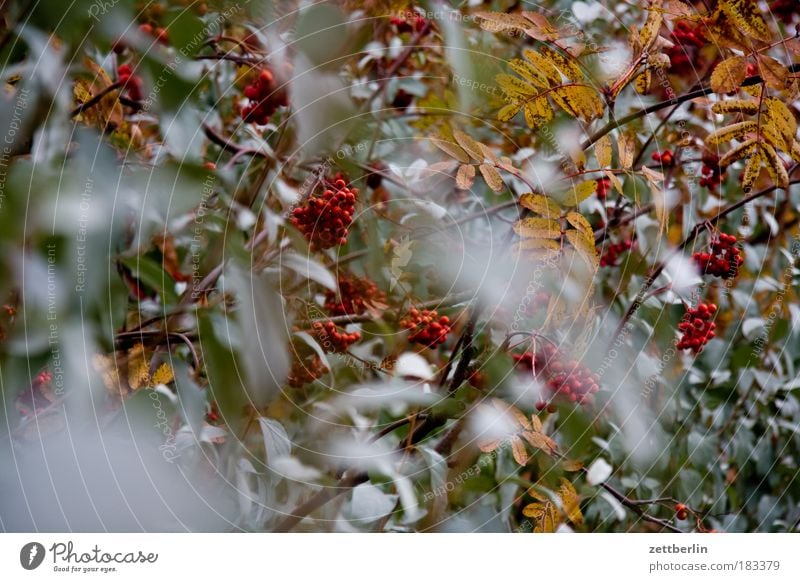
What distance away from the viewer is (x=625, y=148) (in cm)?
61

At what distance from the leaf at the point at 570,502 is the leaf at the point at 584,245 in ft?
0.60

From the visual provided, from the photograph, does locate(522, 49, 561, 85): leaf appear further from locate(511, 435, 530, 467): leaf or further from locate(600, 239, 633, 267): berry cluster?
locate(511, 435, 530, 467): leaf

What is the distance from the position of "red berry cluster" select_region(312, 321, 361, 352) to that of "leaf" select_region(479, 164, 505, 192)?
0.16 m

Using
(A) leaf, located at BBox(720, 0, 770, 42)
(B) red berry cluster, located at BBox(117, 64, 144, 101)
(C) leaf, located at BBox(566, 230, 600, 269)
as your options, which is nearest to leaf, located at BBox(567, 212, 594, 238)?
(C) leaf, located at BBox(566, 230, 600, 269)

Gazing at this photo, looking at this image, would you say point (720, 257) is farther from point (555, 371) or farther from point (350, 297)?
Answer: point (350, 297)

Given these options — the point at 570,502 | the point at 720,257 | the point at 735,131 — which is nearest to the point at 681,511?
the point at 570,502

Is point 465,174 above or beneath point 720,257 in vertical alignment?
above

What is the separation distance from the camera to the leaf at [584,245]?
1.90 feet

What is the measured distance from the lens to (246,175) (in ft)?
1.71

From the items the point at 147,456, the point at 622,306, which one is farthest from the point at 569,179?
the point at 147,456

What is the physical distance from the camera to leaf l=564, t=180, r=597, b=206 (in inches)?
22.8

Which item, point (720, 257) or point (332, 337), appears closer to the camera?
point (332, 337)

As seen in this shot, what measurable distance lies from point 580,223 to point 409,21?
21 cm

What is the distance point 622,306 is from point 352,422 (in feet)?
0.86
